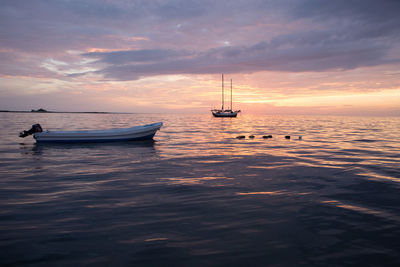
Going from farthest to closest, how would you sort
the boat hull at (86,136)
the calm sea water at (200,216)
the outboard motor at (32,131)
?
the boat hull at (86,136) < the outboard motor at (32,131) < the calm sea water at (200,216)

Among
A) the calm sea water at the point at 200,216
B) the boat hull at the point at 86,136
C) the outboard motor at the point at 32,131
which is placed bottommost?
the calm sea water at the point at 200,216

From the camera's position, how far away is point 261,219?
5637 millimetres

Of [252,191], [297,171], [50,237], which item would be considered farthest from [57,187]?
[297,171]

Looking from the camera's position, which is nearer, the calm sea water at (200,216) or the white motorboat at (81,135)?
the calm sea water at (200,216)

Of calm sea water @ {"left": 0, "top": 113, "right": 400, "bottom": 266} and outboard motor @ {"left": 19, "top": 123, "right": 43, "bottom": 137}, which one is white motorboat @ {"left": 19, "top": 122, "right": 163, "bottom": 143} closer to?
outboard motor @ {"left": 19, "top": 123, "right": 43, "bottom": 137}

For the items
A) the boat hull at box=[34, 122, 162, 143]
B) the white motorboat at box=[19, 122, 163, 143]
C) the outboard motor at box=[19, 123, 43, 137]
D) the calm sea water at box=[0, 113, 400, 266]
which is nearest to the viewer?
the calm sea water at box=[0, 113, 400, 266]

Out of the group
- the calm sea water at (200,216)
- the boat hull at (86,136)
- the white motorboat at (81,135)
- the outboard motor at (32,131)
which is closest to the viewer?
the calm sea water at (200,216)

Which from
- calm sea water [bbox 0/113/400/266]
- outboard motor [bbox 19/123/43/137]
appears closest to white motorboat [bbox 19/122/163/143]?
outboard motor [bbox 19/123/43/137]

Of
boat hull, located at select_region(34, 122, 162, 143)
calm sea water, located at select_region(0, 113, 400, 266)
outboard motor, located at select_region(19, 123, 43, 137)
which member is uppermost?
outboard motor, located at select_region(19, 123, 43, 137)

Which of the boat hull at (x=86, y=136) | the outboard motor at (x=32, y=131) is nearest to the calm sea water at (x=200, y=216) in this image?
the boat hull at (x=86, y=136)

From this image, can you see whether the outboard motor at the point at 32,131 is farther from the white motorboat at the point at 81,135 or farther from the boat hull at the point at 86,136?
the boat hull at the point at 86,136

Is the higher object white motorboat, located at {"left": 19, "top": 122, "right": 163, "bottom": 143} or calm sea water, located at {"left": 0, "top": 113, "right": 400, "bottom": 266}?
white motorboat, located at {"left": 19, "top": 122, "right": 163, "bottom": 143}

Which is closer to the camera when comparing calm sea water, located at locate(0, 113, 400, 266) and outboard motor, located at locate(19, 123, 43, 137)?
calm sea water, located at locate(0, 113, 400, 266)

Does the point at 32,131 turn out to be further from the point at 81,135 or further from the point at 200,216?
the point at 200,216
